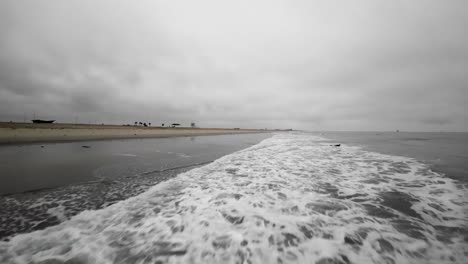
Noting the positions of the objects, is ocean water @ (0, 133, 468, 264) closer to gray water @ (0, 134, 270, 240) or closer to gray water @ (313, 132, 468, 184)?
gray water @ (0, 134, 270, 240)

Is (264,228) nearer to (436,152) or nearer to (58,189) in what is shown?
(58,189)

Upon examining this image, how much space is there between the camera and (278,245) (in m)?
3.24

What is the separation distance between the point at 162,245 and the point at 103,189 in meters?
4.24

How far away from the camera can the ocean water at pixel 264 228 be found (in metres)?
2.94

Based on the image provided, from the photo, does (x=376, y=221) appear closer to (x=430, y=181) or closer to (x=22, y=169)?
(x=430, y=181)

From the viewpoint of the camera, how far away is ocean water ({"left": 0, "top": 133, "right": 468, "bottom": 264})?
2.94 metres

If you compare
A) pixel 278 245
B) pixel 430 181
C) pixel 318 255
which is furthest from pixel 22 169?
pixel 430 181

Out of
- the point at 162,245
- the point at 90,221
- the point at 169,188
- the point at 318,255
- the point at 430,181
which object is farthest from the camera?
the point at 430,181

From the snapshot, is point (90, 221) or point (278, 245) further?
point (90, 221)

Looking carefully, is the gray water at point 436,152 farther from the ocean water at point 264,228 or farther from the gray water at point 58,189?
the gray water at point 58,189

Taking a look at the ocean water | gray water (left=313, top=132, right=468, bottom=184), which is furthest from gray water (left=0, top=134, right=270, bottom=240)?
gray water (left=313, top=132, right=468, bottom=184)

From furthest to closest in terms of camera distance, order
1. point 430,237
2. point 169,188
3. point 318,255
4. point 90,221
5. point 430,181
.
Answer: point 430,181
point 169,188
point 90,221
point 430,237
point 318,255

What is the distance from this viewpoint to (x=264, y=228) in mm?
3799

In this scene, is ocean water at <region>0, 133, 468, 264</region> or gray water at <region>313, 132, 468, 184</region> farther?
gray water at <region>313, 132, 468, 184</region>
